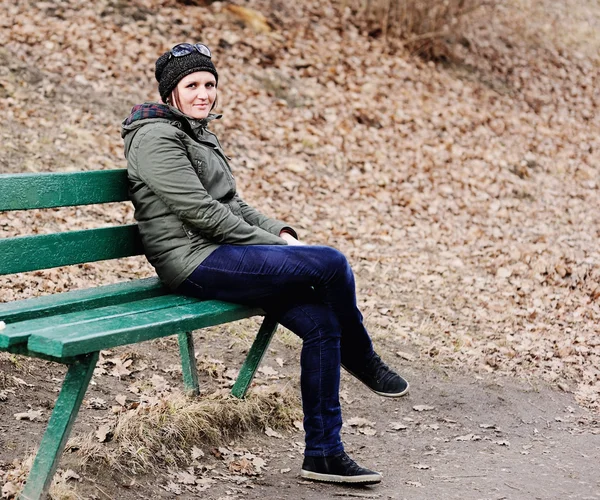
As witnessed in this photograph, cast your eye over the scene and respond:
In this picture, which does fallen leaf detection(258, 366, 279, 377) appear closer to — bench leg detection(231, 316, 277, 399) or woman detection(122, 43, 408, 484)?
bench leg detection(231, 316, 277, 399)

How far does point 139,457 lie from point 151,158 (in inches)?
50.8

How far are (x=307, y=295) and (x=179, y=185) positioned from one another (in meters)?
0.76

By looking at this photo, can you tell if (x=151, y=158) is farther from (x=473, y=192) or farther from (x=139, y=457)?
(x=473, y=192)

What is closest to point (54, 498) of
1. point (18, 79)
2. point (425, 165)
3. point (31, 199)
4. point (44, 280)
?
point (31, 199)

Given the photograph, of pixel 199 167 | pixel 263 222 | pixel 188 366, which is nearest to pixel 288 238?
pixel 263 222

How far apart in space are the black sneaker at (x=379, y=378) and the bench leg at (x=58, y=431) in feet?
5.14

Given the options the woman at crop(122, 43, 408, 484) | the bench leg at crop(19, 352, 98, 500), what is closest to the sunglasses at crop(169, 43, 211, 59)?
the woman at crop(122, 43, 408, 484)

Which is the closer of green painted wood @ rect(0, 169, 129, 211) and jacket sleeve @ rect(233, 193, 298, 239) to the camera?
green painted wood @ rect(0, 169, 129, 211)

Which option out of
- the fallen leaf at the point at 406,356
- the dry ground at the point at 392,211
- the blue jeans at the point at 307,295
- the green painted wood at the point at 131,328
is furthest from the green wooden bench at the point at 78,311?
the fallen leaf at the point at 406,356

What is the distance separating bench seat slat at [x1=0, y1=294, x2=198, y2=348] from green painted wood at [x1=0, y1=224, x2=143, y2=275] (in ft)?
1.03

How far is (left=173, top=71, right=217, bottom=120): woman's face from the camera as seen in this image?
3945 mm

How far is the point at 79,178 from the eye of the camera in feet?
12.4

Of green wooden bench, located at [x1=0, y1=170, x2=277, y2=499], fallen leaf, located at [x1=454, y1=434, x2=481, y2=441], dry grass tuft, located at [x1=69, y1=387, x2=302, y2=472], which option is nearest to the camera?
green wooden bench, located at [x1=0, y1=170, x2=277, y2=499]

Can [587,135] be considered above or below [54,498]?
above
